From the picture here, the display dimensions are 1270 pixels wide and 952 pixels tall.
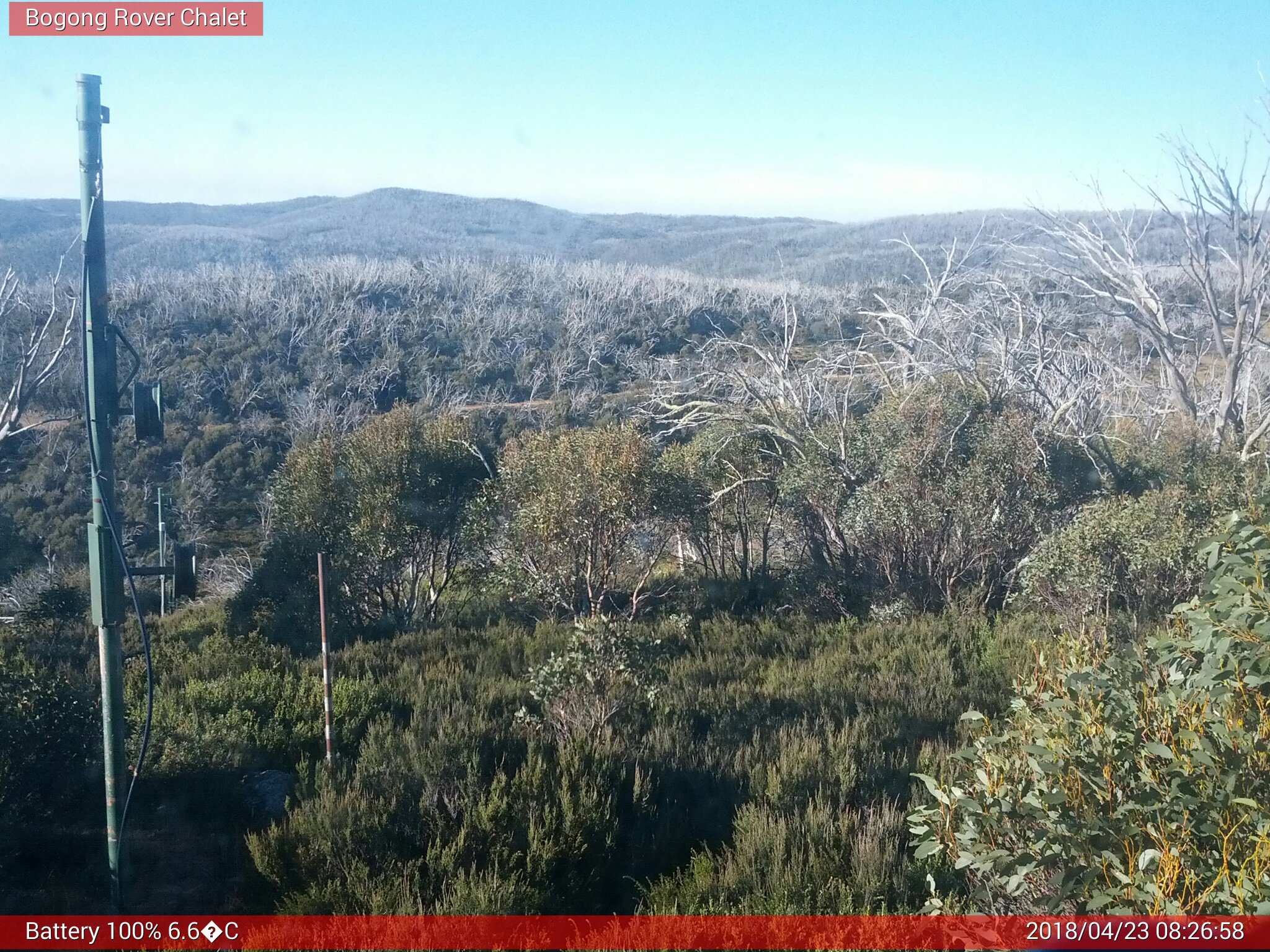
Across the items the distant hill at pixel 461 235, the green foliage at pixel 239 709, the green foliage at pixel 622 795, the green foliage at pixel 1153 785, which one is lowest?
the green foliage at pixel 239 709

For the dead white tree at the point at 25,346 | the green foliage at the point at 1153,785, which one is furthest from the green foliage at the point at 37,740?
the dead white tree at the point at 25,346

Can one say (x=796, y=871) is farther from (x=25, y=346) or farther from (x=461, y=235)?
(x=461, y=235)

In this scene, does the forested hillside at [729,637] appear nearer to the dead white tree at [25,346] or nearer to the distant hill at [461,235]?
the dead white tree at [25,346]

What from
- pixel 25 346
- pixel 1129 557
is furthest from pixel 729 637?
pixel 25 346

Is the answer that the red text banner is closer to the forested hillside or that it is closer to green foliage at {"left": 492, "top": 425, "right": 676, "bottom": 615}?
the forested hillside

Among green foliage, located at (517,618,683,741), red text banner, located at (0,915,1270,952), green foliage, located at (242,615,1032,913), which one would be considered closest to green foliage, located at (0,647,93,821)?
red text banner, located at (0,915,1270,952)

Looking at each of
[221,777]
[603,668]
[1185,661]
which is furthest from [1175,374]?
[221,777]
